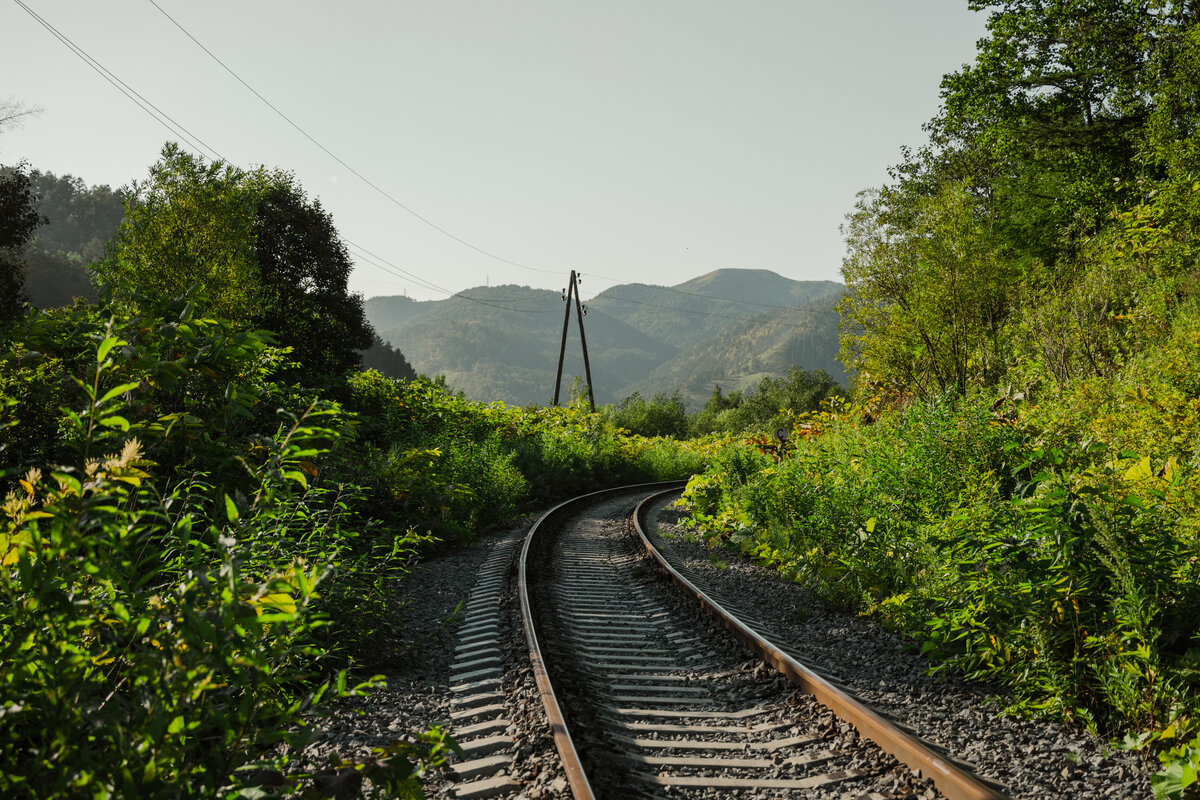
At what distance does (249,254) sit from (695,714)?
21.8 m

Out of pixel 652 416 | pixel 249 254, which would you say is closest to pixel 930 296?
pixel 249 254

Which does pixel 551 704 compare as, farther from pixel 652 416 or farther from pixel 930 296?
pixel 652 416

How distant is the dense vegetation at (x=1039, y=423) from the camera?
155 inches

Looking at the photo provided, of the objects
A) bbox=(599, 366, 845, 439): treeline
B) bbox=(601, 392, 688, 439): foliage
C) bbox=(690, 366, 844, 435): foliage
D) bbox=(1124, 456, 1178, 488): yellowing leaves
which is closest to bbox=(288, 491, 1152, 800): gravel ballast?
bbox=(1124, 456, 1178, 488): yellowing leaves

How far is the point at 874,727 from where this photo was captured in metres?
3.62

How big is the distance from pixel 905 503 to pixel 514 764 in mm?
4324

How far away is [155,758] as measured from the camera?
5.65ft

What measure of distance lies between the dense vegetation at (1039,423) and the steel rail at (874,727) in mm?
750

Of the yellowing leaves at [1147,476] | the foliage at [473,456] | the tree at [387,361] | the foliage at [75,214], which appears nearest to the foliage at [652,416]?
the foliage at [473,456]

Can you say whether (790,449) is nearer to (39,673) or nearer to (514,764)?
(514,764)

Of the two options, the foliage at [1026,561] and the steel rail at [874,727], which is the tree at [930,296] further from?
the steel rail at [874,727]

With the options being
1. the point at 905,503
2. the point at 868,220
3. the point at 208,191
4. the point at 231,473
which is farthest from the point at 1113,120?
the point at 208,191

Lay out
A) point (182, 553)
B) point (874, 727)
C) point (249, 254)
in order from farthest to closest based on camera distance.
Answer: point (249, 254)
point (874, 727)
point (182, 553)

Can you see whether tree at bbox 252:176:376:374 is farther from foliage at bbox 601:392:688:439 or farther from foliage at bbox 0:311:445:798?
foliage at bbox 0:311:445:798
